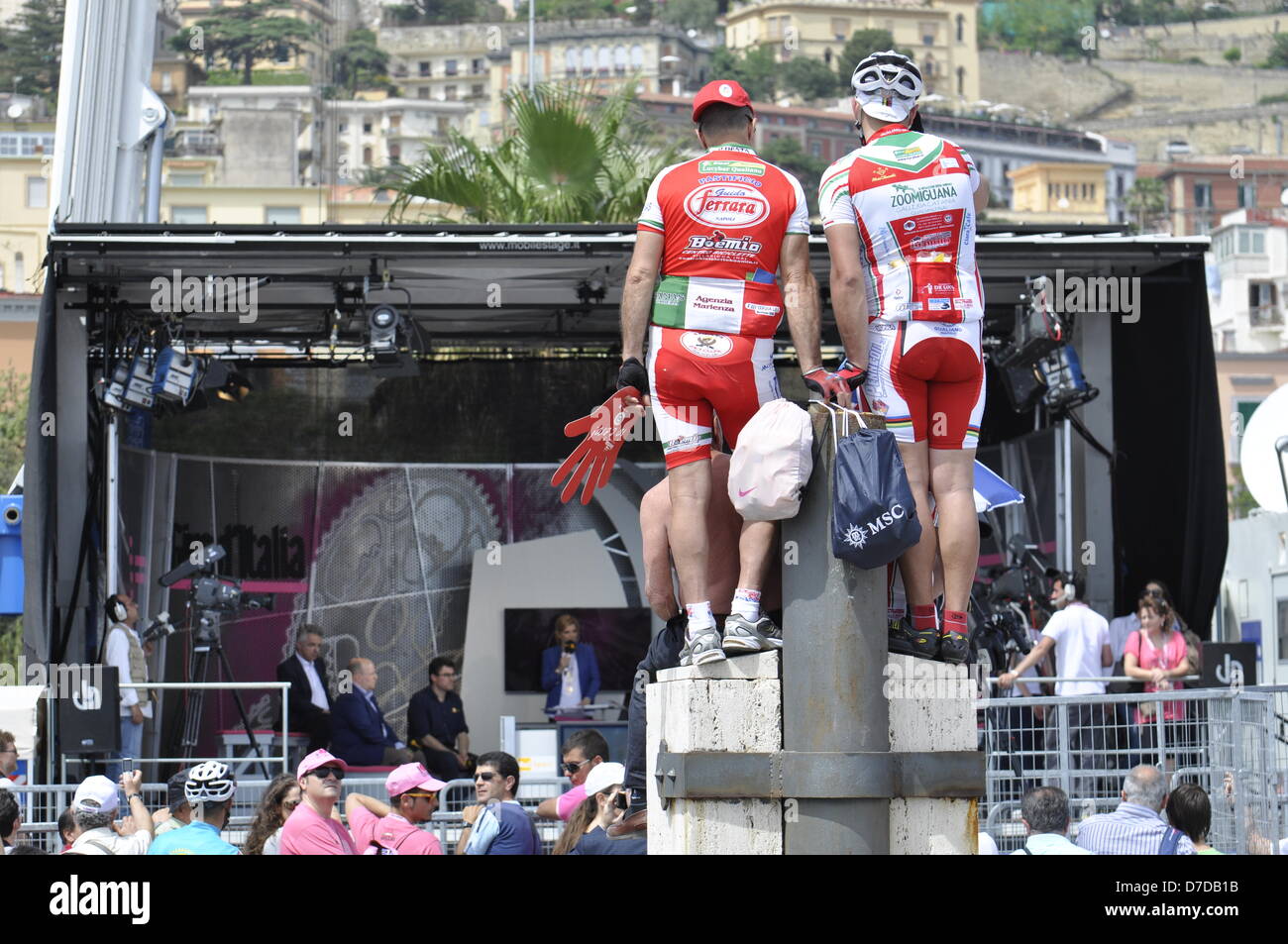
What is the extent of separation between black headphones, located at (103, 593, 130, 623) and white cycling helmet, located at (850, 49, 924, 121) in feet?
28.3

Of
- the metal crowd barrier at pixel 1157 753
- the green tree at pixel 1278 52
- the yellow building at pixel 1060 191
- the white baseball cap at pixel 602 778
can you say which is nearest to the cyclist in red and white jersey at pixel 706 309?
the white baseball cap at pixel 602 778

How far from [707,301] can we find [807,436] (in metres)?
0.72

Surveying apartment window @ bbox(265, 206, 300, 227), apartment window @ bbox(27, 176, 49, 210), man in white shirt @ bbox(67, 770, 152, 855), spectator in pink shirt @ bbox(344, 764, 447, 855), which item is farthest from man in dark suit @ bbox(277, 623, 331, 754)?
apartment window @ bbox(27, 176, 49, 210)

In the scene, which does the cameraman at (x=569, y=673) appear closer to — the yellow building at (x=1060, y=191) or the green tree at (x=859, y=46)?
the yellow building at (x=1060, y=191)

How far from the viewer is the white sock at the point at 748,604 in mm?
4801

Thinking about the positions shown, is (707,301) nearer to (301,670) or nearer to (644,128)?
(301,670)

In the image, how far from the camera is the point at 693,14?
→ 173 meters

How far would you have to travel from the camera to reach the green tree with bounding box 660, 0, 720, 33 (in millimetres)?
171875

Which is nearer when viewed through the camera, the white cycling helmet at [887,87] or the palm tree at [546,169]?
the white cycling helmet at [887,87]

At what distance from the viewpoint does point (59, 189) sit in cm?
1400

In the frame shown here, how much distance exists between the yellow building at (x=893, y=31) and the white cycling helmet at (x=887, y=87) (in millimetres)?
157349

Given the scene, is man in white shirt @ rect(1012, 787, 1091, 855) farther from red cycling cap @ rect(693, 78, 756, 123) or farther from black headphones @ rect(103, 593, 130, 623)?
black headphones @ rect(103, 593, 130, 623)

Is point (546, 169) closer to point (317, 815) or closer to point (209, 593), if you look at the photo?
point (209, 593)
